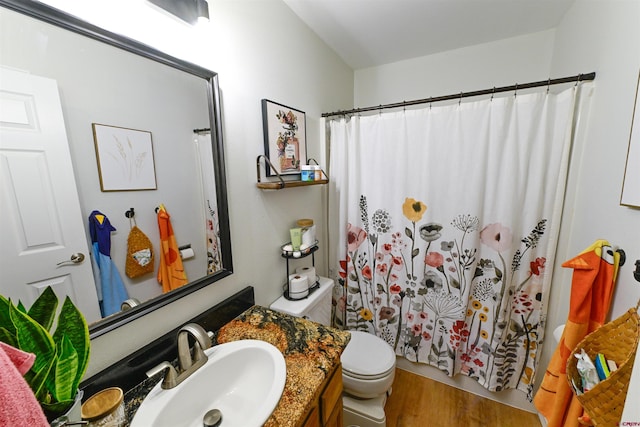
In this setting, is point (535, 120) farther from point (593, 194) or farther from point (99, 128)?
point (99, 128)

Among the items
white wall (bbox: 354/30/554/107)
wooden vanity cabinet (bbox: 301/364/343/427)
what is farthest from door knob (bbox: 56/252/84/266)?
white wall (bbox: 354/30/554/107)

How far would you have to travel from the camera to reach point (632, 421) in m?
0.43

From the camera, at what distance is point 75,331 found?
523 millimetres

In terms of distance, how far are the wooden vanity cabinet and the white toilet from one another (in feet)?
1.08

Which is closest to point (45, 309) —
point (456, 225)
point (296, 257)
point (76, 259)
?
point (76, 259)

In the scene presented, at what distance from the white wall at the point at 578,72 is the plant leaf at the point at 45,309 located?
1594 millimetres

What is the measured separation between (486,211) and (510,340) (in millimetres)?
825

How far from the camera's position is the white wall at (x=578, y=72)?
880mm

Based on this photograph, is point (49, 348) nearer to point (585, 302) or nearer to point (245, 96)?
point (245, 96)

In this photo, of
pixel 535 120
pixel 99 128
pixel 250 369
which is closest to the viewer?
pixel 99 128

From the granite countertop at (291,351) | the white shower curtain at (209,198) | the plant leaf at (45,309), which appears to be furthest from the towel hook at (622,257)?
the plant leaf at (45,309)

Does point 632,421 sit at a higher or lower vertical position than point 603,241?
lower

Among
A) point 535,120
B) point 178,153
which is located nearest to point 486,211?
point 535,120

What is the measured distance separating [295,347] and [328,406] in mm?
242
